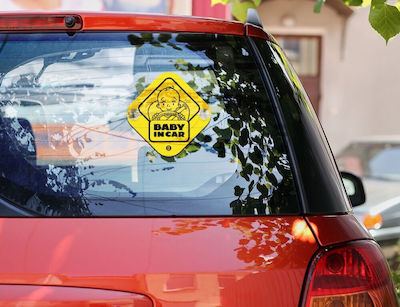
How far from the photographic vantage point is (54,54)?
2.02m

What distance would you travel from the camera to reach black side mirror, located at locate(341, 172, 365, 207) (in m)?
3.00

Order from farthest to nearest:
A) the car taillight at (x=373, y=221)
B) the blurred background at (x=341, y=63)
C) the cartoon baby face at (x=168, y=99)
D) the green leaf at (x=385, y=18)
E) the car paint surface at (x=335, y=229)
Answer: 1. the blurred background at (x=341, y=63)
2. the car taillight at (x=373, y=221)
3. the green leaf at (x=385, y=18)
4. the cartoon baby face at (x=168, y=99)
5. the car paint surface at (x=335, y=229)

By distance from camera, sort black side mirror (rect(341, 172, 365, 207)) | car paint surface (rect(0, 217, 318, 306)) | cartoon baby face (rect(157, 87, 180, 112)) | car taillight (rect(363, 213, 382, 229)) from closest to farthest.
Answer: car paint surface (rect(0, 217, 318, 306)), cartoon baby face (rect(157, 87, 180, 112)), black side mirror (rect(341, 172, 365, 207)), car taillight (rect(363, 213, 382, 229))

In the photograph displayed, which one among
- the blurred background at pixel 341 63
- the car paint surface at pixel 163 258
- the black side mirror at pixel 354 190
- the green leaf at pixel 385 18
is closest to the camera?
the car paint surface at pixel 163 258

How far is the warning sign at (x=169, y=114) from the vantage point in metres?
1.92

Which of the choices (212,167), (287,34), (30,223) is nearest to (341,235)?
(212,167)

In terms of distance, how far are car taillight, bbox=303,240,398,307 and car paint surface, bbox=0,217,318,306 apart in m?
0.04

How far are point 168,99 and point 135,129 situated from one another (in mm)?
133

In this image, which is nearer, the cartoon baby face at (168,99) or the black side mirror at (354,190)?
the cartoon baby face at (168,99)

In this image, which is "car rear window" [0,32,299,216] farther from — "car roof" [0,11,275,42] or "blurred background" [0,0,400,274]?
"blurred background" [0,0,400,274]

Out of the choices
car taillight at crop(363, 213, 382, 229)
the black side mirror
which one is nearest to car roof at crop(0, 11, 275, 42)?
the black side mirror

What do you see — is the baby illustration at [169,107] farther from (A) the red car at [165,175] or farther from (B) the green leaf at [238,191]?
(B) the green leaf at [238,191]

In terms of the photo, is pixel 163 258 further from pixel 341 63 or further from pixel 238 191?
pixel 341 63

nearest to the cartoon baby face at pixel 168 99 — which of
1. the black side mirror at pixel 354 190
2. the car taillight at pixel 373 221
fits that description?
the black side mirror at pixel 354 190
